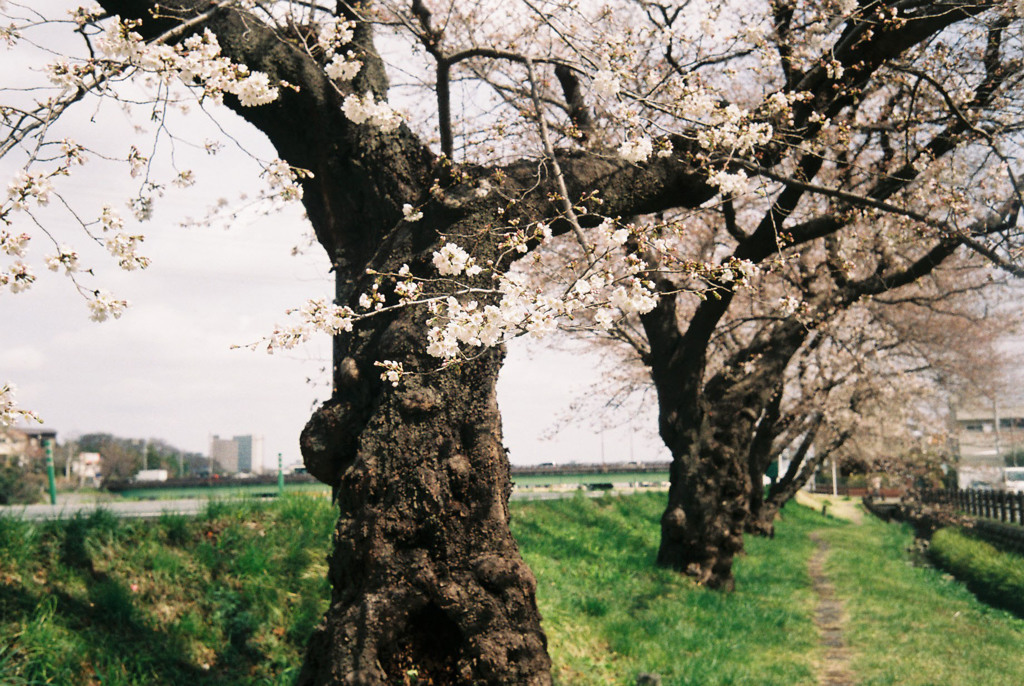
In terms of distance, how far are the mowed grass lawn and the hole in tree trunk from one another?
2.03 m

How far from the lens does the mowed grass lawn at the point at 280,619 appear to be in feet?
21.3

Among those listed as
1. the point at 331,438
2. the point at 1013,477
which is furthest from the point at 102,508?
the point at 1013,477

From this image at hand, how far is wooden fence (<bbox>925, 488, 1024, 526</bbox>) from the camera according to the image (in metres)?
19.7

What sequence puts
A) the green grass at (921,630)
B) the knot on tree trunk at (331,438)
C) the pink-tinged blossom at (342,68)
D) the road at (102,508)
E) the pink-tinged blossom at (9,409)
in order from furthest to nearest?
the green grass at (921,630) → the road at (102,508) → the pink-tinged blossom at (342,68) → the knot on tree trunk at (331,438) → the pink-tinged blossom at (9,409)

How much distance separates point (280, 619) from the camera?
7.23 meters

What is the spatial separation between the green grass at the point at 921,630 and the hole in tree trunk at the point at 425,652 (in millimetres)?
4814

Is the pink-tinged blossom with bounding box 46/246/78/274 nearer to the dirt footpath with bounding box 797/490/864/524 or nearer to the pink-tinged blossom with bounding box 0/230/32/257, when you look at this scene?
the pink-tinged blossom with bounding box 0/230/32/257

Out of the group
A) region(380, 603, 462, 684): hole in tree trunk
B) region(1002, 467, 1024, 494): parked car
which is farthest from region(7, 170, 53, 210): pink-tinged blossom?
region(1002, 467, 1024, 494): parked car

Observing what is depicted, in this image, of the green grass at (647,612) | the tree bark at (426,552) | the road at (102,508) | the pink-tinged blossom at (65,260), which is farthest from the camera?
the road at (102,508)

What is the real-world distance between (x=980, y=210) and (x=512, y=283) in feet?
25.9

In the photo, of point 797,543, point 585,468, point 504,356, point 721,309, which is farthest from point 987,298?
point 585,468

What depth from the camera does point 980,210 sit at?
32.0ft

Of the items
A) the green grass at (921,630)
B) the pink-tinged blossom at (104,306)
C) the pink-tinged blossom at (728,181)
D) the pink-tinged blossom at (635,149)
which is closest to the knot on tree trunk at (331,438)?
the pink-tinged blossom at (104,306)

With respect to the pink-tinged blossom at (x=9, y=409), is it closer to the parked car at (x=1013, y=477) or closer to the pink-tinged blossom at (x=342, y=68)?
the pink-tinged blossom at (x=342, y=68)
